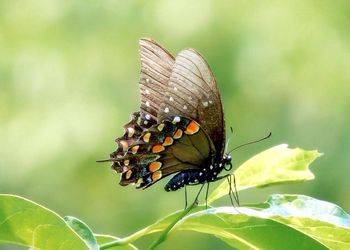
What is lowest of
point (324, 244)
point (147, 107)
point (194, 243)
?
point (194, 243)

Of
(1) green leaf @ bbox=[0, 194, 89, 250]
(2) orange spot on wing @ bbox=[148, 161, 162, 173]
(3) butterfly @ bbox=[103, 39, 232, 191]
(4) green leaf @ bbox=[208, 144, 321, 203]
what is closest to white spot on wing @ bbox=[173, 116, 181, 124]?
(3) butterfly @ bbox=[103, 39, 232, 191]

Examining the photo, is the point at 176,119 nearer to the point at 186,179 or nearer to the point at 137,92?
the point at 186,179

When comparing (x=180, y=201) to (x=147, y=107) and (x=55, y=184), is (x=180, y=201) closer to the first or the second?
(x=55, y=184)

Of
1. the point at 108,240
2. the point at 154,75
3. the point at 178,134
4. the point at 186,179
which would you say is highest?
the point at 154,75

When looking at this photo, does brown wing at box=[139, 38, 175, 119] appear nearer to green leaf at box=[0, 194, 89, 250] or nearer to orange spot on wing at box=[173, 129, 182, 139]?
orange spot on wing at box=[173, 129, 182, 139]

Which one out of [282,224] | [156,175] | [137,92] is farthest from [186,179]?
[137,92]

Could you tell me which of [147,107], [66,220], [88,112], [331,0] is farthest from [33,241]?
[331,0]
